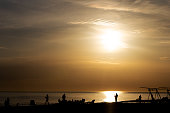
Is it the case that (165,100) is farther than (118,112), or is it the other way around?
(165,100)

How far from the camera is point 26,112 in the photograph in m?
31.9

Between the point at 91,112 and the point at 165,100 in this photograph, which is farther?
the point at 165,100

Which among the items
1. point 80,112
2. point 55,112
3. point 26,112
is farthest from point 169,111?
point 26,112

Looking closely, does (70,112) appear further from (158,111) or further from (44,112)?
(158,111)

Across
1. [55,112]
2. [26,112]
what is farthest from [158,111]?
[26,112]

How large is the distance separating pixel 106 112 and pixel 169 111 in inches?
327

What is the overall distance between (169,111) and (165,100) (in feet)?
65.9

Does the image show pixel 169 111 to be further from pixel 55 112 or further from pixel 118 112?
pixel 55 112

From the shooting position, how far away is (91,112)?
1315 inches

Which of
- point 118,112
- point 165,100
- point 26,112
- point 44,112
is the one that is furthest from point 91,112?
point 165,100

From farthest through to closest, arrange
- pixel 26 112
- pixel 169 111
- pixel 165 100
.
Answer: pixel 165 100, pixel 169 111, pixel 26 112

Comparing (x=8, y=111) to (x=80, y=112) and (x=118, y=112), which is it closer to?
(x=80, y=112)

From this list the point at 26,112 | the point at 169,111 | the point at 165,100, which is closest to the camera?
the point at 26,112

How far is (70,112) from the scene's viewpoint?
3294 centimetres
